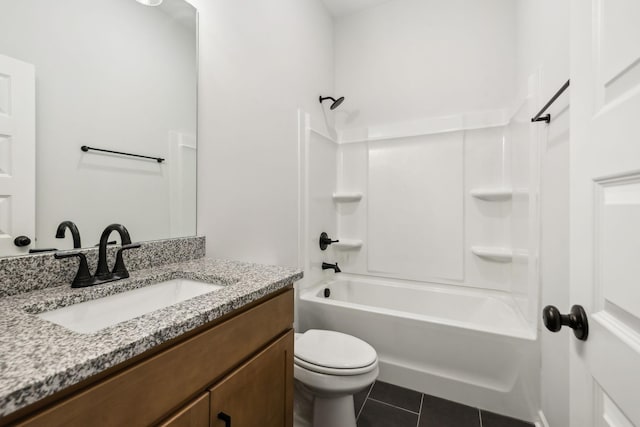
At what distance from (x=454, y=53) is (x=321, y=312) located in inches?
92.1

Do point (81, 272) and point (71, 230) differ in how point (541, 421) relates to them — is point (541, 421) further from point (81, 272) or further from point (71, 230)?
point (71, 230)

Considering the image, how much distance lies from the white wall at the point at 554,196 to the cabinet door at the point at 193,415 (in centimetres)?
141

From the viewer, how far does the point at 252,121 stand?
1655mm

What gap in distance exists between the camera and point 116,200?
104 centimetres

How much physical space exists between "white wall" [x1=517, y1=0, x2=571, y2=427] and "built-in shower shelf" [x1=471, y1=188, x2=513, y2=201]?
22.5 inches

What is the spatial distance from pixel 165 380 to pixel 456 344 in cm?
161

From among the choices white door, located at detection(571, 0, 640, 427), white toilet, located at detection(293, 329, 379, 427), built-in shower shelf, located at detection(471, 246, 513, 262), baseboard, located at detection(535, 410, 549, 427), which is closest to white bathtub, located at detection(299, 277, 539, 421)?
baseboard, located at detection(535, 410, 549, 427)

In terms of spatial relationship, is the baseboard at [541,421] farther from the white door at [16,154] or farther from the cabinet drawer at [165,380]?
the white door at [16,154]

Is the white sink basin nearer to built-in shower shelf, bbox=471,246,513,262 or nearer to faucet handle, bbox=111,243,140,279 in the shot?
faucet handle, bbox=111,243,140,279

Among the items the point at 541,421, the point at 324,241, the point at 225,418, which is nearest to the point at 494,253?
the point at 541,421

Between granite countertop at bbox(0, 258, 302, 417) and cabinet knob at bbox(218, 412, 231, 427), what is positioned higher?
granite countertop at bbox(0, 258, 302, 417)

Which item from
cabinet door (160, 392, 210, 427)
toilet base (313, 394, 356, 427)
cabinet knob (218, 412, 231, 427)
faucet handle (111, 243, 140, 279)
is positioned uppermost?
faucet handle (111, 243, 140, 279)

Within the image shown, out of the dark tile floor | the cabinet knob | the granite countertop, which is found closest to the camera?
the granite countertop

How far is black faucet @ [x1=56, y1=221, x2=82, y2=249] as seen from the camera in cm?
88
